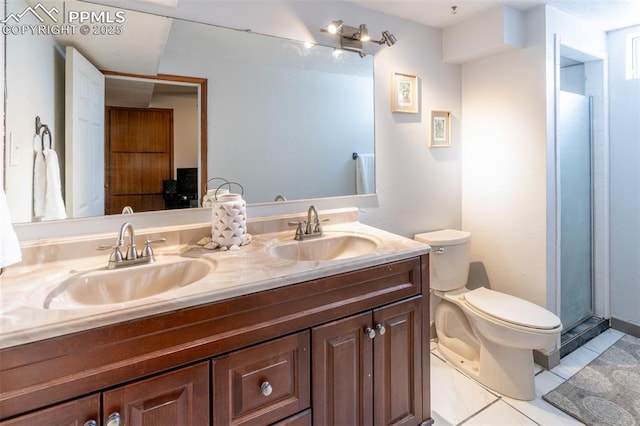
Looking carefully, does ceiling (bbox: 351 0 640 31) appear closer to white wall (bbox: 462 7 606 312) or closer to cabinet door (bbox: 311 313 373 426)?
white wall (bbox: 462 7 606 312)

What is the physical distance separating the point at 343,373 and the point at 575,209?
2024 millimetres

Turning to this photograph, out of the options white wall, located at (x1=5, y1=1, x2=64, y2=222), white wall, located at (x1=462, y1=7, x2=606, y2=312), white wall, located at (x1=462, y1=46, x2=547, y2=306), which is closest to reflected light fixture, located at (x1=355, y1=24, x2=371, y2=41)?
white wall, located at (x1=462, y1=7, x2=606, y2=312)

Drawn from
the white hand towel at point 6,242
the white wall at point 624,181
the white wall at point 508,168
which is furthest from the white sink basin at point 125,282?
the white wall at point 624,181

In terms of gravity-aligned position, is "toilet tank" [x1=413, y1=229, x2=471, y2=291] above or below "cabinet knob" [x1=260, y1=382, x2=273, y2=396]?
above

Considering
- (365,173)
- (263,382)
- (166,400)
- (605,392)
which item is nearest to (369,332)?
(263,382)

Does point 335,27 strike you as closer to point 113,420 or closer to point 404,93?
point 404,93

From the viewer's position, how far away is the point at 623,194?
2.32 meters

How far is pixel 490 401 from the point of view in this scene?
1.78 meters

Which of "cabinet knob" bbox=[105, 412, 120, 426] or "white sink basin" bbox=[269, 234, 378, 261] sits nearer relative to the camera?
"cabinet knob" bbox=[105, 412, 120, 426]

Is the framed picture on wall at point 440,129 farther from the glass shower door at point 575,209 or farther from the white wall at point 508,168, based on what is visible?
the glass shower door at point 575,209

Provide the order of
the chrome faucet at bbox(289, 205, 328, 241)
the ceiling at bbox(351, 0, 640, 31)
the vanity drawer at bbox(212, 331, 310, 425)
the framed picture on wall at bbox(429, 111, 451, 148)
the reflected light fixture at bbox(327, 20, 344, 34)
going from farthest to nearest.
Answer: the framed picture on wall at bbox(429, 111, 451, 148)
the ceiling at bbox(351, 0, 640, 31)
the reflected light fixture at bbox(327, 20, 344, 34)
the chrome faucet at bbox(289, 205, 328, 241)
the vanity drawer at bbox(212, 331, 310, 425)

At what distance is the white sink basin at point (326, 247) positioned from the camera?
1.51 m

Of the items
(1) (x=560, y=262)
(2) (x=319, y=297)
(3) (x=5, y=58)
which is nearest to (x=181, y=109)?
(3) (x=5, y=58)

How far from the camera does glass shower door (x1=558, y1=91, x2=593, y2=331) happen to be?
216cm
